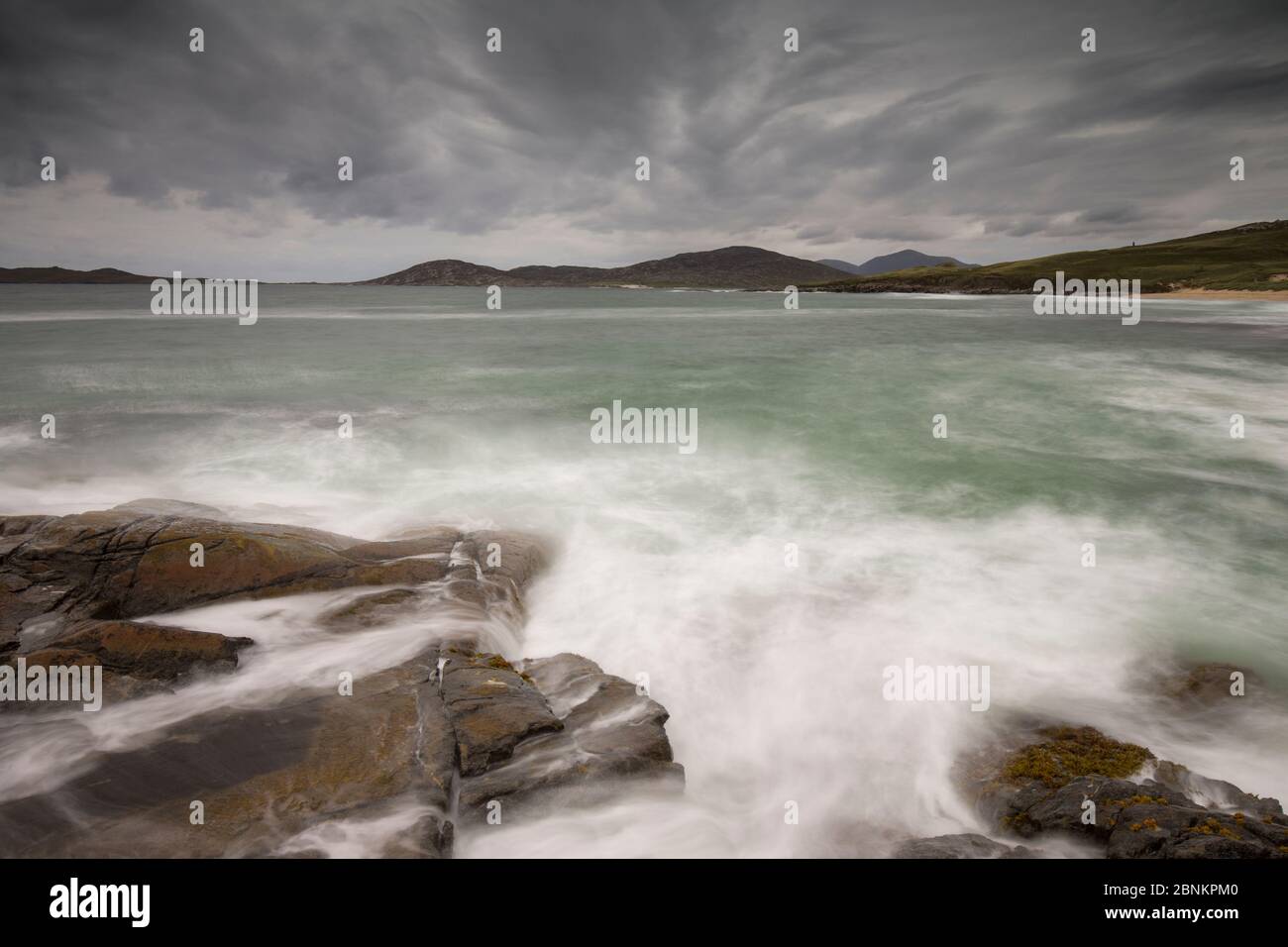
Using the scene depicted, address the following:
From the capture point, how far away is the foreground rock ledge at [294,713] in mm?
4738

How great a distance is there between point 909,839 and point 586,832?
2962mm

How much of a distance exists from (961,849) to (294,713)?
20.8 ft

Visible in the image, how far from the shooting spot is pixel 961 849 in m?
4.77

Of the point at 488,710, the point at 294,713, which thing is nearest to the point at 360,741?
the point at 294,713

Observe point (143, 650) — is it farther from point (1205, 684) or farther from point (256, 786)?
point (1205, 684)

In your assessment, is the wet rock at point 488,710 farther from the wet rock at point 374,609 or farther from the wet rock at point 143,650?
the wet rock at point 143,650

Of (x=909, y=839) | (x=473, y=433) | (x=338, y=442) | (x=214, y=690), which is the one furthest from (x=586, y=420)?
(x=909, y=839)

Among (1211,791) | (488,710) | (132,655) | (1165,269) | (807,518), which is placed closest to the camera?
(1211,791)

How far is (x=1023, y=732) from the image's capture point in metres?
6.79

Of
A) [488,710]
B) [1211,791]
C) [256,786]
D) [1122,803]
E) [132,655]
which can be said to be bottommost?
[1211,791]

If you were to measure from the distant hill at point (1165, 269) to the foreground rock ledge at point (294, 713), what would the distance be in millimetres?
109212

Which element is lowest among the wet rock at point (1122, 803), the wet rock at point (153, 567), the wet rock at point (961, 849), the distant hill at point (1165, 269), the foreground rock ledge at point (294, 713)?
the wet rock at point (961, 849)

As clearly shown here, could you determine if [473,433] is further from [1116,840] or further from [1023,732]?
[1116,840]

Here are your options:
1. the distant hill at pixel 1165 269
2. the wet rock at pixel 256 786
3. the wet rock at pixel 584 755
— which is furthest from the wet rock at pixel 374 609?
the distant hill at pixel 1165 269
